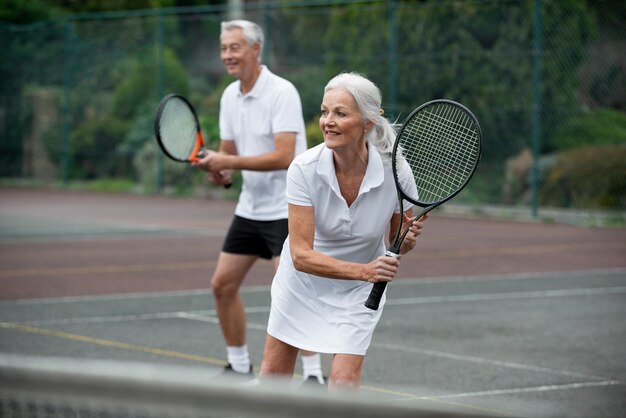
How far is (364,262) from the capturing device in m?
4.68

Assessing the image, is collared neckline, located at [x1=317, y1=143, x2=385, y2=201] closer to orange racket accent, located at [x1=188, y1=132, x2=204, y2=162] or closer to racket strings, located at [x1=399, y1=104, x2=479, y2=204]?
racket strings, located at [x1=399, y1=104, x2=479, y2=204]

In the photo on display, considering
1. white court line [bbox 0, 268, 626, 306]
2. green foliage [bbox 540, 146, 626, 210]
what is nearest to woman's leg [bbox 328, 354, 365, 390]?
white court line [bbox 0, 268, 626, 306]

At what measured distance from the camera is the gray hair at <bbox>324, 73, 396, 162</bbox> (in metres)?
4.49

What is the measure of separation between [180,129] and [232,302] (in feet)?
3.42

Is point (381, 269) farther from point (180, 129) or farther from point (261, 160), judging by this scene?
point (180, 129)

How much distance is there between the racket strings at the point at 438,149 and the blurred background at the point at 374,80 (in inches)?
472

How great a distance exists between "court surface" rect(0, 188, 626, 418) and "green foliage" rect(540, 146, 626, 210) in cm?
67

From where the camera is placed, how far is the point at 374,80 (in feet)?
60.6

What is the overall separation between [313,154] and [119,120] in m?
18.4

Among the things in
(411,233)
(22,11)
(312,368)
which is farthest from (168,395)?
(22,11)

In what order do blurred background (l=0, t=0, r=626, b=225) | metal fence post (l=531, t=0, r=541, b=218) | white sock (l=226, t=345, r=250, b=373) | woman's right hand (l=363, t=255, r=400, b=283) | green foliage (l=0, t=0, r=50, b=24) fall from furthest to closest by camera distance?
green foliage (l=0, t=0, r=50, b=24) → metal fence post (l=531, t=0, r=541, b=218) → blurred background (l=0, t=0, r=626, b=225) → white sock (l=226, t=345, r=250, b=373) → woman's right hand (l=363, t=255, r=400, b=283)

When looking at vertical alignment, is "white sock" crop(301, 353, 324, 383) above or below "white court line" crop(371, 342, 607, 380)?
above

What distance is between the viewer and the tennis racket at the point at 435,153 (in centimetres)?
450

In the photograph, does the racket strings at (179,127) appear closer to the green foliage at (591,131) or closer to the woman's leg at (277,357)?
the woman's leg at (277,357)
